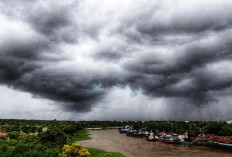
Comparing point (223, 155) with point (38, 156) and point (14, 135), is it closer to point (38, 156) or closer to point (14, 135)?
point (38, 156)

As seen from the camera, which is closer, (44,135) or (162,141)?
A: (44,135)

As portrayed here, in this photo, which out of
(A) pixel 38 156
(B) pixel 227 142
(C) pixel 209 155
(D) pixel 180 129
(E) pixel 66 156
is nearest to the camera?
(E) pixel 66 156

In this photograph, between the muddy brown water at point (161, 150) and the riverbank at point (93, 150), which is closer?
the riverbank at point (93, 150)

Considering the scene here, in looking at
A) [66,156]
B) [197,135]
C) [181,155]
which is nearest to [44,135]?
[66,156]

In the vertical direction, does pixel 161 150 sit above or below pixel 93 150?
below

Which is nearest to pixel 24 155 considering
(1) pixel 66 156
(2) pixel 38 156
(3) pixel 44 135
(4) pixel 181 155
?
(2) pixel 38 156

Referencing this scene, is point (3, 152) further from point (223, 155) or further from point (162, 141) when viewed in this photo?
point (162, 141)

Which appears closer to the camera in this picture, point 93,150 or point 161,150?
point 93,150

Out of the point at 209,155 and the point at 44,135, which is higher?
the point at 44,135

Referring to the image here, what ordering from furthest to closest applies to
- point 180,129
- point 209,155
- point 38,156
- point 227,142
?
point 180,129
point 227,142
point 209,155
point 38,156

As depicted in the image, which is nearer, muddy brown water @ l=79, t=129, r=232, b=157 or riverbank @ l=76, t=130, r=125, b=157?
riverbank @ l=76, t=130, r=125, b=157
